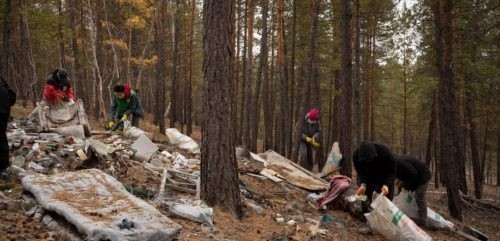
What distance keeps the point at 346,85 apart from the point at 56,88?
6.72 metres

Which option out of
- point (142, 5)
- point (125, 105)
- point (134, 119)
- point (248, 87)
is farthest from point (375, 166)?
point (142, 5)

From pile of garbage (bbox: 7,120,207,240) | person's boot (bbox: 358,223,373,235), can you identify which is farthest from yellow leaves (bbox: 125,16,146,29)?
person's boot (bbox: 358,223,373,235)

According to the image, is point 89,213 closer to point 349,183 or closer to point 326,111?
point 349,183

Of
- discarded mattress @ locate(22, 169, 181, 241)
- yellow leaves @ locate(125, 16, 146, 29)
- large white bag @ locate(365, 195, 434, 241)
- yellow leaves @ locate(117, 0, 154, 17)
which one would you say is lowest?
large white bag @ locate(365, 195, 434, 241)

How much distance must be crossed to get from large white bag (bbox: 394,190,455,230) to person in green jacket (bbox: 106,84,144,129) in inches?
258

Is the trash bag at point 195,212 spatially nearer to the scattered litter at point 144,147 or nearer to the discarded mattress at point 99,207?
the discarded mattress at point 99,207

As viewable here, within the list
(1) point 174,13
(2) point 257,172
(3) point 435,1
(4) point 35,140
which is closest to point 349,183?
(2) point 257,172

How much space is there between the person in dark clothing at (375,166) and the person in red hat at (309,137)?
3.76 m

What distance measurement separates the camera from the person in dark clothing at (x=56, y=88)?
8.93 m

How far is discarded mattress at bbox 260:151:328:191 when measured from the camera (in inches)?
361

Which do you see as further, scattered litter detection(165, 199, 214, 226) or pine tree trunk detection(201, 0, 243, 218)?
pine tree trunk detection(201, 0, 243, 218)

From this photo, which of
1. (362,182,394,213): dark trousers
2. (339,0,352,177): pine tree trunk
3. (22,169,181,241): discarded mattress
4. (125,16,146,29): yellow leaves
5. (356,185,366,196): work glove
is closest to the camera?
(22,169,181,241): discarded mattress

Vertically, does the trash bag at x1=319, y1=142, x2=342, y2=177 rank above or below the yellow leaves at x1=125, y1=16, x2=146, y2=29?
below

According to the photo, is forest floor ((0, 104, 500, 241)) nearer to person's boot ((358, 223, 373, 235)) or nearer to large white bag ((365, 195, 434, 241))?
person's boot ((358, 223, 373, 235))
